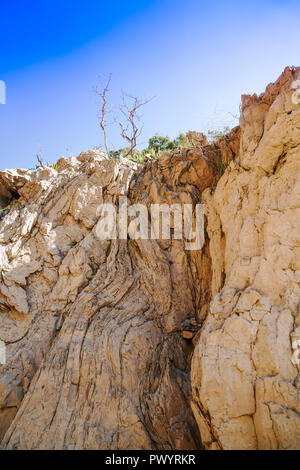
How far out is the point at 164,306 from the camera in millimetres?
5328

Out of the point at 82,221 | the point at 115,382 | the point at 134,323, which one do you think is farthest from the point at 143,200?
the point at 115,382

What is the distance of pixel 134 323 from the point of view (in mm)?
5012

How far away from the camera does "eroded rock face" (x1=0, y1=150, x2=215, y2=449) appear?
4250 mm

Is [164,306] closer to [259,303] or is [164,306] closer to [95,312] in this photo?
[95,312]

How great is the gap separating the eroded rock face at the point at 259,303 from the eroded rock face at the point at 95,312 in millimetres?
838

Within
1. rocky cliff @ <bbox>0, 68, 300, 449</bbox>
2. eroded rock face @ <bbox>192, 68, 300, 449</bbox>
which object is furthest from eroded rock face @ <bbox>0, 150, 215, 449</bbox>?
eroded rock face @ <bbox>192, 68, 300, 449</bbox>

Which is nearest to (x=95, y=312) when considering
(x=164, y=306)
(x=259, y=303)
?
(x=164, y=306)

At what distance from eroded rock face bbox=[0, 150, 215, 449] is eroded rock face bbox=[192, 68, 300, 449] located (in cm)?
84

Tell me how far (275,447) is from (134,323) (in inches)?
99.0

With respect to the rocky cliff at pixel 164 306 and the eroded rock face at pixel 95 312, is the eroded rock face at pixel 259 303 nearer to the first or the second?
the rocky cliff at pixel 164 306

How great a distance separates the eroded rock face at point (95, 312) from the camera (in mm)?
4250

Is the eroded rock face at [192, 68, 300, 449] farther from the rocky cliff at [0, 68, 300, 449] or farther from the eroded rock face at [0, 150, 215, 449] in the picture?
the eroded rock face at [0, 150, 215, 449]

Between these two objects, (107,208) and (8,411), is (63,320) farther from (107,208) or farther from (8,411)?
(107,208)

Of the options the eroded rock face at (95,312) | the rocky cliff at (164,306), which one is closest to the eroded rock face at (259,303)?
the rocky cliff at (164,306)
